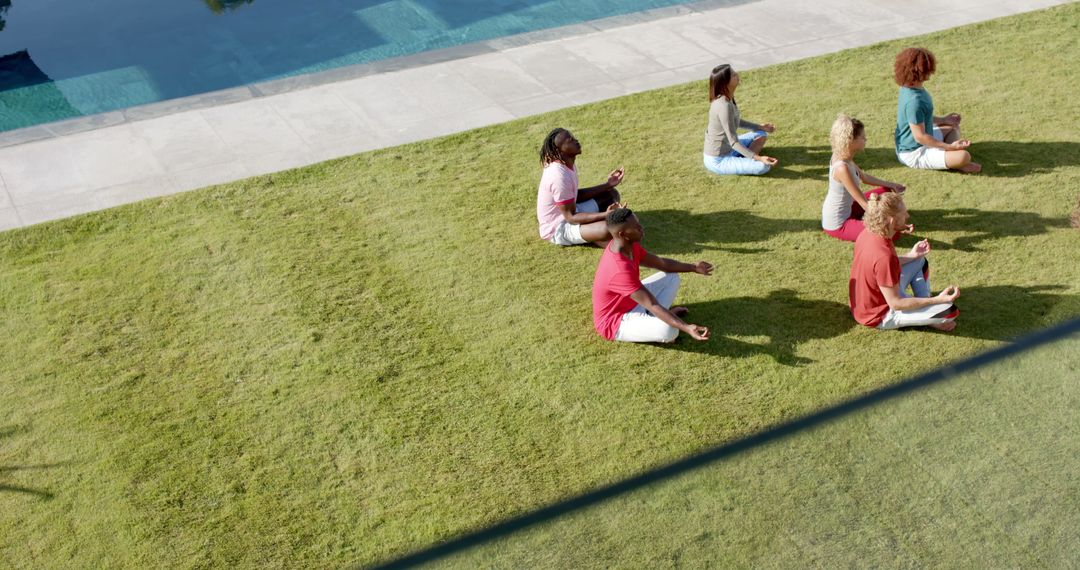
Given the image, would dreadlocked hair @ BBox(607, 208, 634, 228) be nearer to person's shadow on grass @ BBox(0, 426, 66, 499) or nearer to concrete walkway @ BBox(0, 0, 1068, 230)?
person's shadow on grass @ BBox(0, 426, 66, 499)

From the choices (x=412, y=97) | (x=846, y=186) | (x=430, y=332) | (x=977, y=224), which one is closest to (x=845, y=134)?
(x=846, y=186)

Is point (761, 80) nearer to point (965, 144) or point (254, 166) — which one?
point (965, 144)

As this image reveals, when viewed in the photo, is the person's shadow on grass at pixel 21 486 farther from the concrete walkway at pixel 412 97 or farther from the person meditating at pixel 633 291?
the person meditating at pixel 633 291

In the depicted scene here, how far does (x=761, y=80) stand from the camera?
36.9ft

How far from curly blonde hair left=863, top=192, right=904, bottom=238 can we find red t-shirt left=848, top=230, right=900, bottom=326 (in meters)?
0.06

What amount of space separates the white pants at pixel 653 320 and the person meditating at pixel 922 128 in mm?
3164

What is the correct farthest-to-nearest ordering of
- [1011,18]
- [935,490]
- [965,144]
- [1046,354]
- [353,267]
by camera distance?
1. [1011,18]
2. [965,144]
3. [353,267]
4. [1046,354]
5. [935,490]

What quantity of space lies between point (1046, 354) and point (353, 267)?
17.1ft

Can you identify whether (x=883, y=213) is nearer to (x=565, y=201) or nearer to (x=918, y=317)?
(x=918, y=317)

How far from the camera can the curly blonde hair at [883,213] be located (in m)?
6.82

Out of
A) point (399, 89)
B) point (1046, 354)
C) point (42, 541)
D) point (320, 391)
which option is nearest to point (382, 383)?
point (320, 391)

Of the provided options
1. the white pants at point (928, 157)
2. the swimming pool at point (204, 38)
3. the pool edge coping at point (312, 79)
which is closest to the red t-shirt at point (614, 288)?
the white pants at point (928, 157)

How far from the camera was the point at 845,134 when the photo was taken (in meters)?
8.03

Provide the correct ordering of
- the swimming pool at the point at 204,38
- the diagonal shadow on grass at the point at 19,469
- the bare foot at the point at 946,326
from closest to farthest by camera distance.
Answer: the diagonal shadow on grass at the point at 19,469, the bare foot at the point at 946,326, the swimming pool at the point at 204,38
